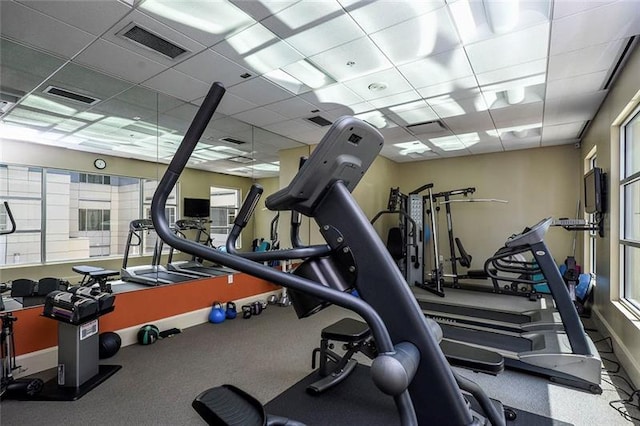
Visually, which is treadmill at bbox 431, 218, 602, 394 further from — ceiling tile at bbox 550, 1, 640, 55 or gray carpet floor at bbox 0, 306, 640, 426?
ceiling tile at bbox 550, 1, 640, 55

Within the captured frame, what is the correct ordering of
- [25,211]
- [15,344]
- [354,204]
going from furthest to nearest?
[25,211] < [15,344] < [354,204]

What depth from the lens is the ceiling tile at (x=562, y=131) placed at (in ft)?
15.8

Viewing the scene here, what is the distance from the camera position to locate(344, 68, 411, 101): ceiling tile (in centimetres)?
331

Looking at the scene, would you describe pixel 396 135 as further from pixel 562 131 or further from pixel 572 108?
pixel 562 131

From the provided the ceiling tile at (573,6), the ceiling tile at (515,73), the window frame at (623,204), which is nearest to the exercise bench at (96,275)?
the ceiling tile at (515,73)

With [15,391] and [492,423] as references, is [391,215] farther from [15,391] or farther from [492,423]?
[15,391]

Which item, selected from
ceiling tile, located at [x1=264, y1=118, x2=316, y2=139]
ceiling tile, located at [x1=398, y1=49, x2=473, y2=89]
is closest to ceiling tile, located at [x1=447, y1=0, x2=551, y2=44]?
ceiling tile, located at [x1=398, y1=49, x2=473, y2=89]

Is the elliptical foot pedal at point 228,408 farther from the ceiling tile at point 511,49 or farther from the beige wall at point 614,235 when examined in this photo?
the ceiling tile at point 511,49

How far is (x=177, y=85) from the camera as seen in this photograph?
3598mm

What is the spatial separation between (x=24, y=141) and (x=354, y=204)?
13.8ft

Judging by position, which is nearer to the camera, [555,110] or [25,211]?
[25,211]

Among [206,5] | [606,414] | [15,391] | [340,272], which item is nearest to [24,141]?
[15,391]

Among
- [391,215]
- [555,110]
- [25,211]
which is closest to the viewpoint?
[25,211]

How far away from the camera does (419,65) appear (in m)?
3.11
